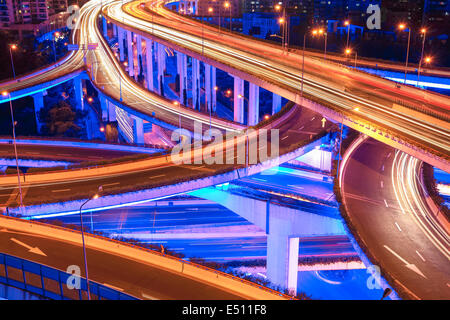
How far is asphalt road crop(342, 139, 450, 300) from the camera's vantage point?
21.5 metres

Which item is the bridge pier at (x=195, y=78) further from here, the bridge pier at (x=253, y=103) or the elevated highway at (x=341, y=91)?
the bridge pier at (x=253, y=103)

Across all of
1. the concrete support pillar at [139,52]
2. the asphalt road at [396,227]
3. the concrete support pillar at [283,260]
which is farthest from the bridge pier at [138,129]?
the concrete support pillar at [139,52]

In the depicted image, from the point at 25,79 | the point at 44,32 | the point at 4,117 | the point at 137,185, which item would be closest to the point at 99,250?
the point at 137,185

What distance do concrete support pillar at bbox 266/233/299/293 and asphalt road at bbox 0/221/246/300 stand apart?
13.6m

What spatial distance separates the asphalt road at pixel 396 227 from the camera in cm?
2152

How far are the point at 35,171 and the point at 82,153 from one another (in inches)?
561

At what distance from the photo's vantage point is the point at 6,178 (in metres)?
28.8

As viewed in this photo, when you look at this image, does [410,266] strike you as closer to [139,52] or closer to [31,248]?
[31,248]

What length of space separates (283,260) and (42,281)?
17716 mm

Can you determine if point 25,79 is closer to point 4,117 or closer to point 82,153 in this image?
point 4,117

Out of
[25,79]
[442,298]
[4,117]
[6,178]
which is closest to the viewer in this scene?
[442,298]

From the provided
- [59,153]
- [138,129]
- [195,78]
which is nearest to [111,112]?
[138,129]

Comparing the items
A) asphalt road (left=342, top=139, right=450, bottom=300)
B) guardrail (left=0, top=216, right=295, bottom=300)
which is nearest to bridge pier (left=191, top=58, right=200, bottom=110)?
asphalt road (left=342, top=139, right=450, bottom=300)

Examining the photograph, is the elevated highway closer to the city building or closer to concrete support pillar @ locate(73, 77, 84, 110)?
concrete support pillar @ locate(73, 77, 84, 110)
